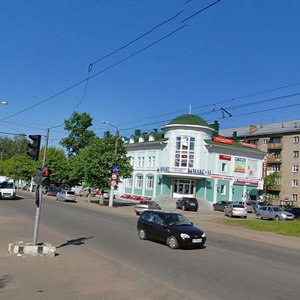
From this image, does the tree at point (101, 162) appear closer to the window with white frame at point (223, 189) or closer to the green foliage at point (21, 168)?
the window with white frame at point (223, 189)

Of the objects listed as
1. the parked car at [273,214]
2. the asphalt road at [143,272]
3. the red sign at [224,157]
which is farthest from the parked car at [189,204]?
the asphalt road at [143,272]

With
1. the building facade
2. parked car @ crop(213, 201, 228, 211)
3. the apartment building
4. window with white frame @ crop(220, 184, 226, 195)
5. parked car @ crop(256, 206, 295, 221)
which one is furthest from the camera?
the apartment building

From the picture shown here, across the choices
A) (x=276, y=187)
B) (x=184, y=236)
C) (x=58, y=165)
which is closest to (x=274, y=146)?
(x=276, y=187)

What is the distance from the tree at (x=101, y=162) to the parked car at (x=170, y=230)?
31.8m

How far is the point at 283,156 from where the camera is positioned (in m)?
87.7

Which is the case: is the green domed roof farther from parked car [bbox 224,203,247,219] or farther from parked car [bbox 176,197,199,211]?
parked car [bbox 224,203,247,219]

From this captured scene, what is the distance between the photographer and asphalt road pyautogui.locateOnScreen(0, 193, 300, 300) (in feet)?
30.3

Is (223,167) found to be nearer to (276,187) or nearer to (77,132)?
(276,187)

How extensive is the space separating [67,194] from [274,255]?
43448mm

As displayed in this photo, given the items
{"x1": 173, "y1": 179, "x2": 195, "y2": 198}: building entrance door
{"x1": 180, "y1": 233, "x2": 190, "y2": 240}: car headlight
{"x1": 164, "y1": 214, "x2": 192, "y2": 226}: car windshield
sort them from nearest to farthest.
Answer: {"x1": 180, "y1": 233, "x2": 190, "y2": 240}: car headlight → {"x1": 164, "y1": 214, "x2": 192, "y2": 226}: car windshield → {"x1": 173, "y1": 179, "x2": 195, "y2": 198}: building entrance door

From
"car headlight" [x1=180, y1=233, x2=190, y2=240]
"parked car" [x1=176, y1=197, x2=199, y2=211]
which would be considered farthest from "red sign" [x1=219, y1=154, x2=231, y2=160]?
"car headlight" [x1=180, y1=233, x2=190, y2=240]

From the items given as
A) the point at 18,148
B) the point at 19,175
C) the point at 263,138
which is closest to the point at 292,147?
the point at 263,138

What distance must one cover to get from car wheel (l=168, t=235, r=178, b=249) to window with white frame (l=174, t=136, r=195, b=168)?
45567mm

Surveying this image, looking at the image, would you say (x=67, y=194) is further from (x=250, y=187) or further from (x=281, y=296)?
(x=281, y=296)
